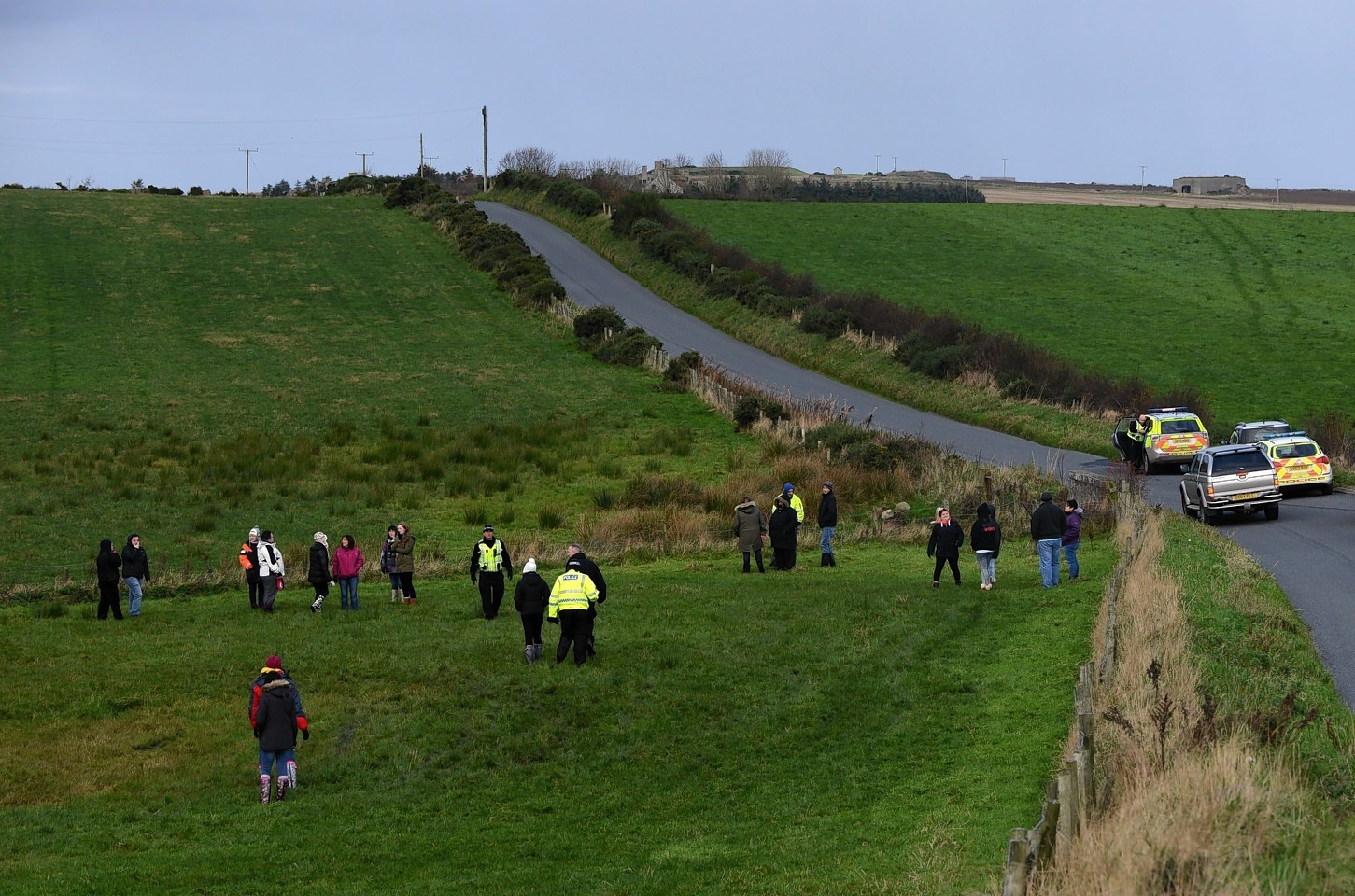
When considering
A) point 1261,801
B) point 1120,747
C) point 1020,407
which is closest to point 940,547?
point 1120,747

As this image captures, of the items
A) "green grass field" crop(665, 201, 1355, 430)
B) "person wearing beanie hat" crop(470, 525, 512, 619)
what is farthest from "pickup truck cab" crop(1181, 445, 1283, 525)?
"person wearing beanie hat" crop(470, 525, 512, 619)

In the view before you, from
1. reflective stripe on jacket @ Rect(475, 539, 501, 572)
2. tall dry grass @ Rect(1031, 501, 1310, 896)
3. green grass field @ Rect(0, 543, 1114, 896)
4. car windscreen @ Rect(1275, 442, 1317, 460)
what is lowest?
green grass field @ Rect(0, 543, 1114, 896)

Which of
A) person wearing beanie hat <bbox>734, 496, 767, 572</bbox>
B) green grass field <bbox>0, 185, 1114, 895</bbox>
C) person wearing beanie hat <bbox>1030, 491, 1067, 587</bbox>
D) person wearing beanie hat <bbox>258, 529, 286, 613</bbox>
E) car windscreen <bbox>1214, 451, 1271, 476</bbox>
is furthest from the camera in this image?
car windscreen <bbox>1214, 451, 1271, 476</bbox>

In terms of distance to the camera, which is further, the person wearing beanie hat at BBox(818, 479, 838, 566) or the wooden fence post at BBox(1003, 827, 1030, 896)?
the person wearing beanie hat at BBox(818, 479, 838, 566)

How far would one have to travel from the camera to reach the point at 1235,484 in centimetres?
3441

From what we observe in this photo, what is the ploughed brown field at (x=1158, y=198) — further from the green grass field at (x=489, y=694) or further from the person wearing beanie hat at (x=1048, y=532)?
the person wearing beanie hat at (x=1048, y=532)

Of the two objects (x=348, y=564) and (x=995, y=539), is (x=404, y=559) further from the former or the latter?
(x=995, y=539)

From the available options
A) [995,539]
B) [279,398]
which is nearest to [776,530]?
[995,539]

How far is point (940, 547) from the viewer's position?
2669 cm

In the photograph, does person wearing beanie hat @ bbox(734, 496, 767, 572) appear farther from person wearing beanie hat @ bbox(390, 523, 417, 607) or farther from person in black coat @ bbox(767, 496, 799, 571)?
person wearing beanie hat @ bbox(390, 523, 417, 607)

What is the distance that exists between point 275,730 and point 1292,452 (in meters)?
30.6

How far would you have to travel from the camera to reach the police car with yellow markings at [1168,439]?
4403cm

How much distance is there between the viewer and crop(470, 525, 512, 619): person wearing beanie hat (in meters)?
24.4

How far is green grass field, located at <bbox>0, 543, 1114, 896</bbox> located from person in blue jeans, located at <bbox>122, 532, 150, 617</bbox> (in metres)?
0.54
